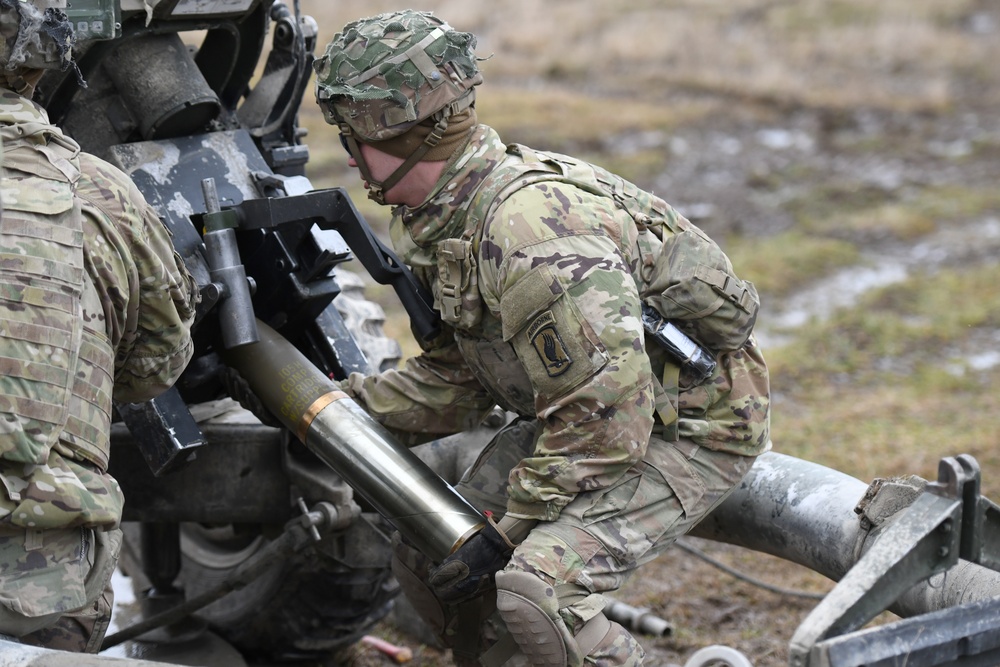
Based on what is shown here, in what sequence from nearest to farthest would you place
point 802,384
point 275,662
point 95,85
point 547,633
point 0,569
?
point 0,569 < point 547,633 < point 95,85 < point 275,662 < point 802,384

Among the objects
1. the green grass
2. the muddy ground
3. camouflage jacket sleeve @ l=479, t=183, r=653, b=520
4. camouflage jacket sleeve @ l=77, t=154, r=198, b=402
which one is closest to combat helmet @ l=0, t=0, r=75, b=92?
camouflage jacket sleeve @ l=77, t=154, r=198, b=402

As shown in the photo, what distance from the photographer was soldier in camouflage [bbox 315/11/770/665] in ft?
10.3

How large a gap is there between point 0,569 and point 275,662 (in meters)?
2.24

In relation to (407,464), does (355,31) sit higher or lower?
higher

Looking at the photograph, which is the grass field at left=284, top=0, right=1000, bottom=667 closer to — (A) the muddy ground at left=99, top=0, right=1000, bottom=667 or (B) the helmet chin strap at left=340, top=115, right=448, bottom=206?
(A) the muddy ground at left=99, top=0, right=1000, bottom=667

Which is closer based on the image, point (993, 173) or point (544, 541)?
point (544, 541)

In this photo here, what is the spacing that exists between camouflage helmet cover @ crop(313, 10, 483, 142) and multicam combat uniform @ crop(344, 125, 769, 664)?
0.59ft

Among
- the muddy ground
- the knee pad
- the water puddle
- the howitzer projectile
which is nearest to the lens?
the knee pad

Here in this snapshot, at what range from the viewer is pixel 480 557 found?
3.31m

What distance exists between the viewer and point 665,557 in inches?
225

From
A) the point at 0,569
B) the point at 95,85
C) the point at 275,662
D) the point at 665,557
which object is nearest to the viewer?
the point at 0,569

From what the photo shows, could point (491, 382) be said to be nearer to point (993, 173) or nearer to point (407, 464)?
point (407, 464)

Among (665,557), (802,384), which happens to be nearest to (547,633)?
(665,557)

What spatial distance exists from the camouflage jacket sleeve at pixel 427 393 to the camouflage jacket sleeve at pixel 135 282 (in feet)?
2.16
